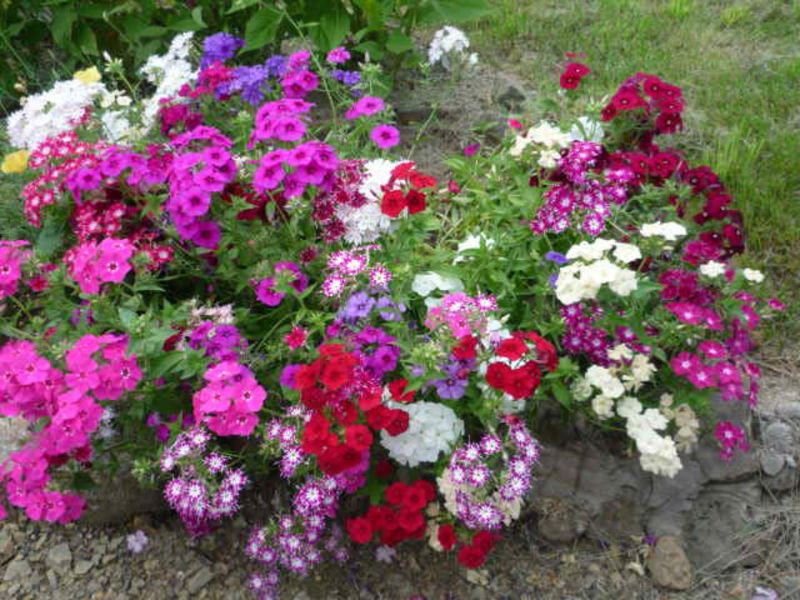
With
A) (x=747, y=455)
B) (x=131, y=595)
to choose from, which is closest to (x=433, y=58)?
(x=747, y=455)

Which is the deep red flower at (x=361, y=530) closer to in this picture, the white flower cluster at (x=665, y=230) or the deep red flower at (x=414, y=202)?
the deep red flower at (x=414, y=202)

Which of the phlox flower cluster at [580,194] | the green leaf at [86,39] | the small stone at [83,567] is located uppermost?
the green leaf at [86,39]

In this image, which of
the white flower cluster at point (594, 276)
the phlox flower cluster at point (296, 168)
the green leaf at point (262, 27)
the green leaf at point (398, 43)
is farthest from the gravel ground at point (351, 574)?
the green leaf at point (398, 43)

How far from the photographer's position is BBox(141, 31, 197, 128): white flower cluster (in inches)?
Result: 111

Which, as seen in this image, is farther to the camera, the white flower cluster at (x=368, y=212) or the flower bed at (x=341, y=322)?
the white flower cluster at (x=368, y=212)

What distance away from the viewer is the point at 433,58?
3.61 meters

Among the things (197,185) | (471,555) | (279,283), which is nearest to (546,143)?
(279,283)

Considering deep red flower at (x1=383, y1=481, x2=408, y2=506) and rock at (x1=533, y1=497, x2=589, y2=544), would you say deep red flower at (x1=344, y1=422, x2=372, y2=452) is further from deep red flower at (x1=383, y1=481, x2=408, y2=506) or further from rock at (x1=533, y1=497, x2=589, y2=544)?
rock at (x1=533, y1=497, x2=589, y2=544)

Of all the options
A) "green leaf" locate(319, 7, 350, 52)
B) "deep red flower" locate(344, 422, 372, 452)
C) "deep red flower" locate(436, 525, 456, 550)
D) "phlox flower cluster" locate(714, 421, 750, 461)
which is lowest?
"phlox flower cluster" locate(714, 421, 750, 461)

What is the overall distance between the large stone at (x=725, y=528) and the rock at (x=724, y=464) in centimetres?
4

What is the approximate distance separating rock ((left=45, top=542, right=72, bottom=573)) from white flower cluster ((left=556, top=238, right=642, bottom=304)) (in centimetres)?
194

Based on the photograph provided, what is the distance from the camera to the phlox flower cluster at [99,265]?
1.98 meters

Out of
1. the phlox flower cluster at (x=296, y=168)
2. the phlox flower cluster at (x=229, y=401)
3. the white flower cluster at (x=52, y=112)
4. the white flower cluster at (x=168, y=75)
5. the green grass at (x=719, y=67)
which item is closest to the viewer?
the phlox flower cluster at (x=229, y=401)

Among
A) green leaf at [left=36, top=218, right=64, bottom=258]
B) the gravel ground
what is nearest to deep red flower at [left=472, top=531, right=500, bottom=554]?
the gravel ground
